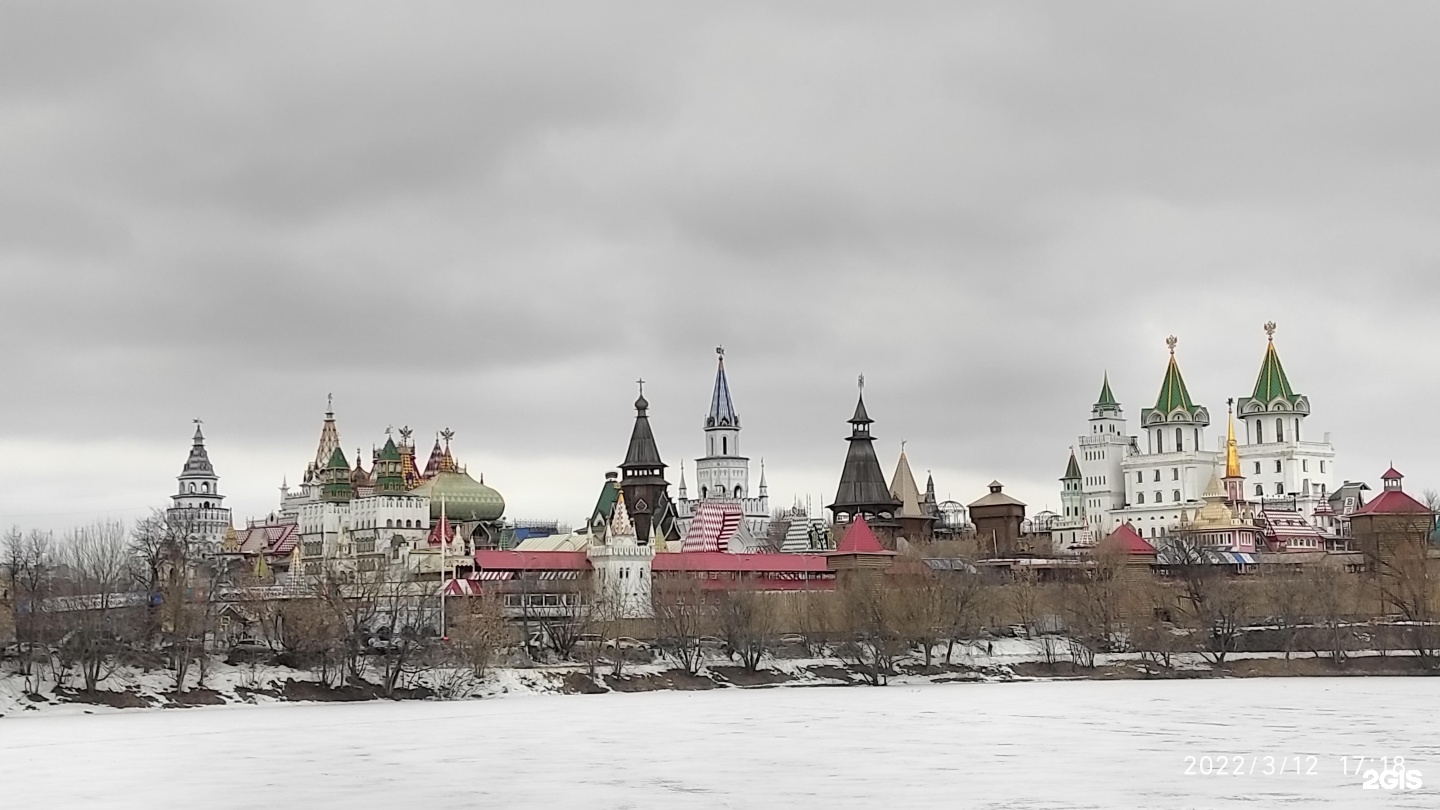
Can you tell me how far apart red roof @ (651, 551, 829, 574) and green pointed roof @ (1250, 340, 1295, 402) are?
74.6m

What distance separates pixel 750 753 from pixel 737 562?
246 feet

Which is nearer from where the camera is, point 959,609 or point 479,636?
point 479,636

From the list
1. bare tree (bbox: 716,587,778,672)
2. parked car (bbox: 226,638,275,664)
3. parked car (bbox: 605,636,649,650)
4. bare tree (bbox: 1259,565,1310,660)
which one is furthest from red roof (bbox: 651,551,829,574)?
parked car (bbox: 226,638,275,664)

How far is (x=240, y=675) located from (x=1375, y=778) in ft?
170

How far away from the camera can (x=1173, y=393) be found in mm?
188375

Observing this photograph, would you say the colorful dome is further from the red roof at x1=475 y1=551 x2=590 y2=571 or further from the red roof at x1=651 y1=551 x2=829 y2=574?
the red roof at x1=475 y1=551 x2=590 y2=571

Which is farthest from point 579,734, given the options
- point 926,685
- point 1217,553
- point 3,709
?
point 1217,553

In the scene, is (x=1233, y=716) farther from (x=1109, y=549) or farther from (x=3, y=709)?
(x=1109, y=549)

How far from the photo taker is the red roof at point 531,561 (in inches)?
4382

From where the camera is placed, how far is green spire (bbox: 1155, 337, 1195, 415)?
187375 mm

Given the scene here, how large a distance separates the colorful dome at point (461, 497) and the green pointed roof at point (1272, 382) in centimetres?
7778

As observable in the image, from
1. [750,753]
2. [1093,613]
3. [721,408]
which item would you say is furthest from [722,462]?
[750,753]

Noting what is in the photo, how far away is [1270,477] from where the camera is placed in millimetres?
182750

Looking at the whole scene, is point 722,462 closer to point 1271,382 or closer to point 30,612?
point 1271,382
